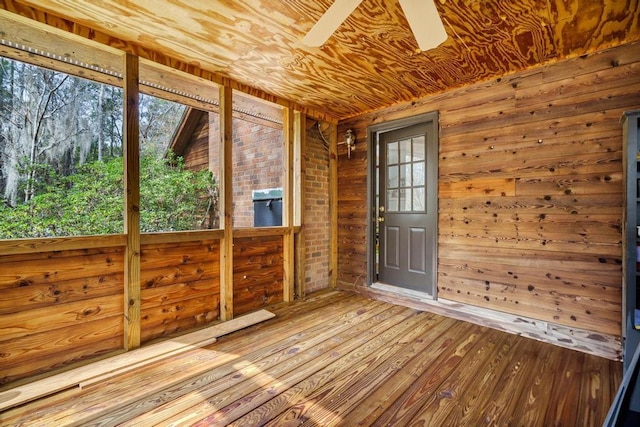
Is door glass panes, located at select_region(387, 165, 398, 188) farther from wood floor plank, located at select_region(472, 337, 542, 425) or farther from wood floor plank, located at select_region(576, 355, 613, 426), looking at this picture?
wood floor plank, located at select_region(576, 355, 613, 426)

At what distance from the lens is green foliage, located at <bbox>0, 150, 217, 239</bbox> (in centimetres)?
205

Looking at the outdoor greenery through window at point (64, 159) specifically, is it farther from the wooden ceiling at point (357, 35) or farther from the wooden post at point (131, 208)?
the wooden ceiling at point (357, 35)

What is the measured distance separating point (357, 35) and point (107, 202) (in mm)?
2380

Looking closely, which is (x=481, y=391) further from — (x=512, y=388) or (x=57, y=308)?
(x=57, y=308)

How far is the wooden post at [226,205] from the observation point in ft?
9.58

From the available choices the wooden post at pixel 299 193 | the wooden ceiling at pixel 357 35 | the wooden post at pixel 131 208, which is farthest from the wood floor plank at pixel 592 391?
the wooden post at pixel 131 208

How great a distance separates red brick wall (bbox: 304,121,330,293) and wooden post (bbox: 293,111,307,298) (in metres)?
0.17

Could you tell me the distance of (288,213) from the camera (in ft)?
11.8

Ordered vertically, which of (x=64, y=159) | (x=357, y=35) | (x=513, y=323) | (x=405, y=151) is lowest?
(x=513, y=323)

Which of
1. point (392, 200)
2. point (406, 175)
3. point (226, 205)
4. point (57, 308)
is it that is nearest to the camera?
point (57, 308)

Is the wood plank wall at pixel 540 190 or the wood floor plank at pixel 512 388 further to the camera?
the wood plank wall at pixel 540 190

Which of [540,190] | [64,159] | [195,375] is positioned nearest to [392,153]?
[540,190]

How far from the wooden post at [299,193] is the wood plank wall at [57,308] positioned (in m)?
1.88

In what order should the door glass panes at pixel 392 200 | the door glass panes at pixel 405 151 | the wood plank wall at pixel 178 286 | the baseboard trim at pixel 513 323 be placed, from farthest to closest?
the door glass panes at pixel 392 200 → the door glass panes at pixel 405 151 → the wood plank wall at pixel 178 286 → the baseboard trim at pixel 513 323
